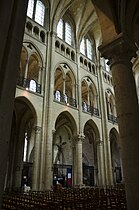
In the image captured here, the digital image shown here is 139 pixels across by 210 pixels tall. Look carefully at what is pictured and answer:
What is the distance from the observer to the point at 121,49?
4887 mm

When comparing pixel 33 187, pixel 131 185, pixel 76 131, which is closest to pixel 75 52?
Answer: pixel 76 131

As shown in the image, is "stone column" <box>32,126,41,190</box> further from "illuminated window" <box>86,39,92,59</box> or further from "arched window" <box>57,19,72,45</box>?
"illuminated window" <box>86,39,92,59</box>

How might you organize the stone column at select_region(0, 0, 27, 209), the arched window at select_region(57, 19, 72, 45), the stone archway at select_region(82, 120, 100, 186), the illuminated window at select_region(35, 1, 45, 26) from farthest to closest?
the stone archway at select_region(82, 120, 100, 186), the arched window at select_region(57, 19, 72, 45), the illuminated window at select_region(35, 1, 45, 26), the stone column at select_region(0, 0, 27, 209)

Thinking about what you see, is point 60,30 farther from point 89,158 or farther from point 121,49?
point 89,158

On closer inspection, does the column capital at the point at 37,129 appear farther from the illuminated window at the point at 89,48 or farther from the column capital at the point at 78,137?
the illuminated window at the point at 89,48

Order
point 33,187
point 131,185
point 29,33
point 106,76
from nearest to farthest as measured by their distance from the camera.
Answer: point 131,185
point 33,187
point 29,33
point 106,76

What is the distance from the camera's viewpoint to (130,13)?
19.2ft

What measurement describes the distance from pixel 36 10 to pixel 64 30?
12.1 ft

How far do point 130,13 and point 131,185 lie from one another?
17.6 ft

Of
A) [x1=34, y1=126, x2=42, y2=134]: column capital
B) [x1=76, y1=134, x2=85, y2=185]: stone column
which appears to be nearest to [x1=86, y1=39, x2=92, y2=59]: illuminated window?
[x1=76, y1=134, x2=85, y2=185]: stone column

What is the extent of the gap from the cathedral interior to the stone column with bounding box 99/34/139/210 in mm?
20

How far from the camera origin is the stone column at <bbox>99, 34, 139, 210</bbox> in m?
3.64

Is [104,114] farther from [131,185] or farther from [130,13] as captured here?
[131,185]

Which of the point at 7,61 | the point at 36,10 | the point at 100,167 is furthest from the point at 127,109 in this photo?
the point at 36,10
